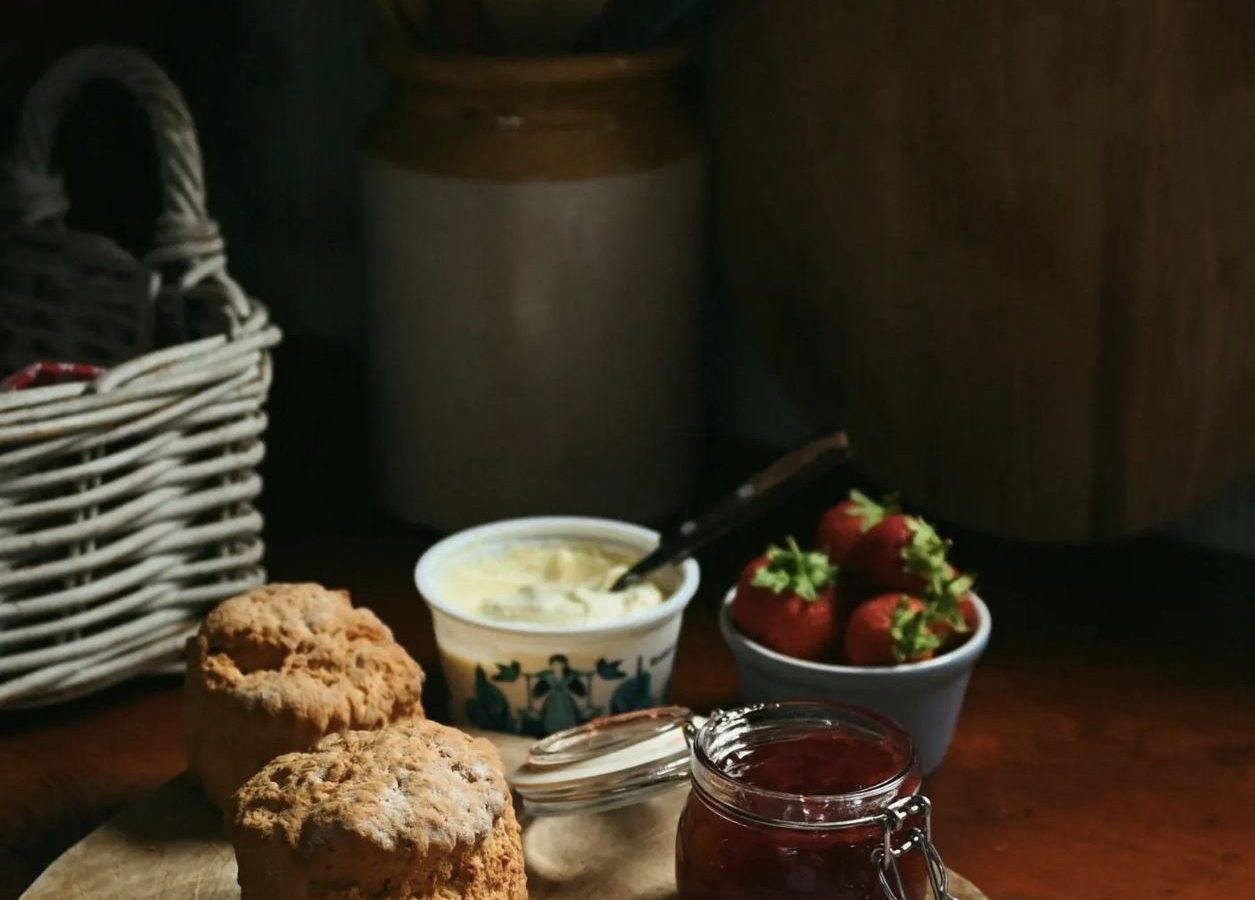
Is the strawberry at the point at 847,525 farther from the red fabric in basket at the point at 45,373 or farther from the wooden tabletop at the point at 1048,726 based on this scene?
the red fabric in basket at the point at 45,373

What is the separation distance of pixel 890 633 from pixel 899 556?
58 millimetres

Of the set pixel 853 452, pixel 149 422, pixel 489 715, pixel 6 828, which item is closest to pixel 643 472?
pixel 853 452

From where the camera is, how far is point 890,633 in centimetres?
95

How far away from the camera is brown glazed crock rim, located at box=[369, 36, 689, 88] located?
114cm

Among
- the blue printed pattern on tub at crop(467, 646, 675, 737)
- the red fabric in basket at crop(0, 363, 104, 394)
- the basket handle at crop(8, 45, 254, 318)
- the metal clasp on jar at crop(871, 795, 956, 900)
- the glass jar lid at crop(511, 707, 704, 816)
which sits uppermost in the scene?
the basket handle at crop(8, 45, 254, 318)

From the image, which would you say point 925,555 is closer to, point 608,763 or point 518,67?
point 608,763

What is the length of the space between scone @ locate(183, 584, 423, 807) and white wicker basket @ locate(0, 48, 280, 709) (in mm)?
98

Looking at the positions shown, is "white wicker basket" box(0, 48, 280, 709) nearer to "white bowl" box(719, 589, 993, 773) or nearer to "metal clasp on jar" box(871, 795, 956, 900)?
"white bowl" box(719, 589, 993, 773)

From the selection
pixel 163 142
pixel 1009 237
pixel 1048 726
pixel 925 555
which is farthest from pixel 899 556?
pixel 163 142

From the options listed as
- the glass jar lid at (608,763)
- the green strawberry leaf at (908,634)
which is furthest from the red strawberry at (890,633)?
the glass jar lid at (608,763)

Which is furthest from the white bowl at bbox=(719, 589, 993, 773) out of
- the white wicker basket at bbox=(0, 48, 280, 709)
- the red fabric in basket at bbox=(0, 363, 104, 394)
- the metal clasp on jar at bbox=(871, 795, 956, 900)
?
the red fabric in basket at bbox=(0, 363, 104, 394)

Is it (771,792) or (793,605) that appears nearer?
(771,792)

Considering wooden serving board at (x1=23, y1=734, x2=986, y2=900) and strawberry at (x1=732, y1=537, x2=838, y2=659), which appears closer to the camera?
wooden serving board at (x1=23, y1=734, x2=986, y2=900)

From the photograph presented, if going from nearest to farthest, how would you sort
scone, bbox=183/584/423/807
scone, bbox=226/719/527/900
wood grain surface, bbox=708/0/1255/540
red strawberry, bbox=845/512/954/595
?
scone, bbox=226/719/527/900, scone, bbox=183/584/423/807, red strawberry, bbox=845/512/954/595, wood grain surface, bbox=708/0/1255/540
